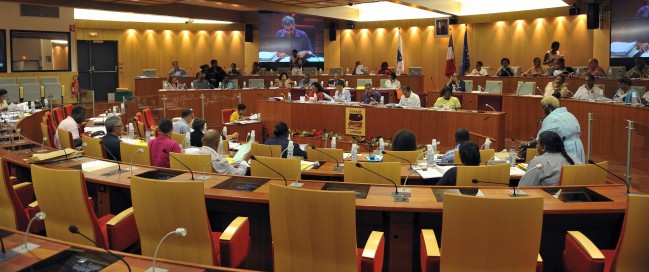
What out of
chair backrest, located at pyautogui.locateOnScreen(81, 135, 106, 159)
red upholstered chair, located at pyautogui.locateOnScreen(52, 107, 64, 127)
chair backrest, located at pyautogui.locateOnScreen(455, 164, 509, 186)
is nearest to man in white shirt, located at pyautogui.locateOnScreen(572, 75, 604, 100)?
chair backrest, located at pyautogui.locateOnScreen(455, 164, 509, 186)

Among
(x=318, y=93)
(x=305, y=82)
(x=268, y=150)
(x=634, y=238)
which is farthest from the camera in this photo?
(x=305, y=82)

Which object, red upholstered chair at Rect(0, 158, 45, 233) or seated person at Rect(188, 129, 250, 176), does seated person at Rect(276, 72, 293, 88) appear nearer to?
seated person at Rect(188, 129, 250, 176)

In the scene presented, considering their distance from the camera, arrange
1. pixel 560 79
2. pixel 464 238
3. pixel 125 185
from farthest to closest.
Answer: pixel 560 79
pixel 125 185
pixel 464 238

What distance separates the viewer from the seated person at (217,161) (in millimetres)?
6098

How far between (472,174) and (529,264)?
68.5 inches

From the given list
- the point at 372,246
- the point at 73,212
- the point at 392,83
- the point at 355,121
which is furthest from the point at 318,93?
the point at 372,246

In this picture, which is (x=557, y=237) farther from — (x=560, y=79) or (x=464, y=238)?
(x=560, y=79)

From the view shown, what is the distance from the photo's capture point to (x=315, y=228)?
3604 mm

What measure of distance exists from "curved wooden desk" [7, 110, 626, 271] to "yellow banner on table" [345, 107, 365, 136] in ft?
23.0

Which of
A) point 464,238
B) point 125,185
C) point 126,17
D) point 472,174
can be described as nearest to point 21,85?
point 126,17

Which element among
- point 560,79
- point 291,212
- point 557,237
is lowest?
point 557,237

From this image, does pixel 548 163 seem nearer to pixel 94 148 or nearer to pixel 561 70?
pixel 94 148

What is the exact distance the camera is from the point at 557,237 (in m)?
4.31

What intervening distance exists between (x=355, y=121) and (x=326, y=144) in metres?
0.98
